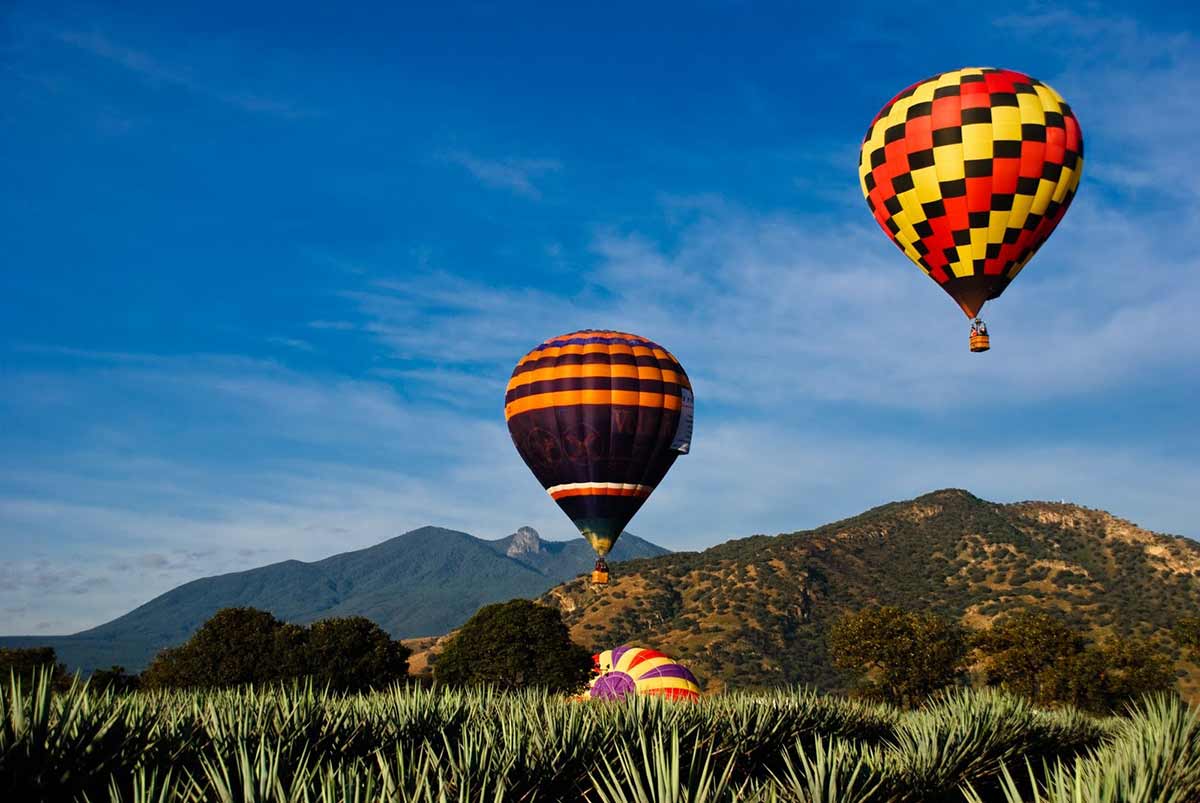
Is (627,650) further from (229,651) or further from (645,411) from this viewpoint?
(229,651)

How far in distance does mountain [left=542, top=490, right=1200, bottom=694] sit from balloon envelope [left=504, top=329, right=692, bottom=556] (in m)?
51.7

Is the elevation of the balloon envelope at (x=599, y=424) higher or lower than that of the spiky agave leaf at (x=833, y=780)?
higher

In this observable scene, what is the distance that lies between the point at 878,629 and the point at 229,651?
40.0 metres

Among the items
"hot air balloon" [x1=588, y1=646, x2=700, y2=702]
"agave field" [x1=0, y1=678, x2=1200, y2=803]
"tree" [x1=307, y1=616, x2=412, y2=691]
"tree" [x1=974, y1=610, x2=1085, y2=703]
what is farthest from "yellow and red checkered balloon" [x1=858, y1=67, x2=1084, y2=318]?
"tree" [x1=307, y1=616, x2=412, y2=691]

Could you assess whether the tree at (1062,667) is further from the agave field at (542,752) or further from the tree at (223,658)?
the tree at (223,658)

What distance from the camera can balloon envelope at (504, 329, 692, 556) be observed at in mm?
36062

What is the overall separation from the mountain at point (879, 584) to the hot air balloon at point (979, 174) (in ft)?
195

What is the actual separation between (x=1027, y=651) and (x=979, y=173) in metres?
39.8

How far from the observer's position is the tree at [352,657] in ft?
Answer: 180

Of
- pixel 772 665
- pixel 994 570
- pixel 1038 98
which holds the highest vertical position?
pixel 1038 98

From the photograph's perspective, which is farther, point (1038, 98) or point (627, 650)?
point (627, 650)

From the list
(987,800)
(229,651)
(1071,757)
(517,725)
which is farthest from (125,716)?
(229,651)

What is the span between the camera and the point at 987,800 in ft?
66.8

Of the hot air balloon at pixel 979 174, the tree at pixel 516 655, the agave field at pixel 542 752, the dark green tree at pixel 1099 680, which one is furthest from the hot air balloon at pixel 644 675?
the dark green tree at pixel 1099 680
